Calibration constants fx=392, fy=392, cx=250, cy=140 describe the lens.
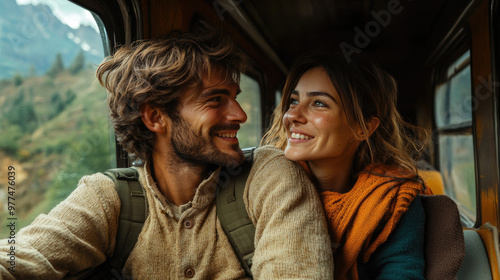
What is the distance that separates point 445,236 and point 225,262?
82 cm

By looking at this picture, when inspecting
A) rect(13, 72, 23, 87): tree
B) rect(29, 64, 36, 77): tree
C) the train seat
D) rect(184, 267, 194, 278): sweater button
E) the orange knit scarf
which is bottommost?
the train seat

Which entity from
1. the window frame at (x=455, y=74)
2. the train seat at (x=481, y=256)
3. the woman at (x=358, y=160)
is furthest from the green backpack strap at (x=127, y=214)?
the window frame at (x=455, y=74)

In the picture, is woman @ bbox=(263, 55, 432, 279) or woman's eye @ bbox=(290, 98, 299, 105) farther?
woman's eye @ bbox=(290, 98, 299, 105)

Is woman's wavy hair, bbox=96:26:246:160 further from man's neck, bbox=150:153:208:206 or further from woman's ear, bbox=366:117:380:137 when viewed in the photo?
woman's ear, bbox=366:117:380:137

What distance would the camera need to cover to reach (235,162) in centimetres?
148

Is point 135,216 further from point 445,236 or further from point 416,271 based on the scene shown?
point 445,236

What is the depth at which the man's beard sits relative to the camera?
1.49 m

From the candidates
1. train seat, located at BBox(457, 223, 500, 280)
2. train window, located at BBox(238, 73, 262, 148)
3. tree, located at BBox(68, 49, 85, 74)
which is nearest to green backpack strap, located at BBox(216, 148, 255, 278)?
tree, located at BBox(68, 49, 85, 74)

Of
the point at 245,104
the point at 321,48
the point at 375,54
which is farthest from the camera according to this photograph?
the point at 375,54

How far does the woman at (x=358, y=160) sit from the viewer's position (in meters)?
1.40

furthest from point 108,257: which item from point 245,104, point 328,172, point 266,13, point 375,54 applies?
point 375,54

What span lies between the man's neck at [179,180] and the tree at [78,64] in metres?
0.51

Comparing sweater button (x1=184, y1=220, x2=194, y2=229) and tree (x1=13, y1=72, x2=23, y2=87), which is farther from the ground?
tree (x1=13, y1=72, x2=23, y2=87)

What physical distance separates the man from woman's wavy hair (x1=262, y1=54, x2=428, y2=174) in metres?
0.33
